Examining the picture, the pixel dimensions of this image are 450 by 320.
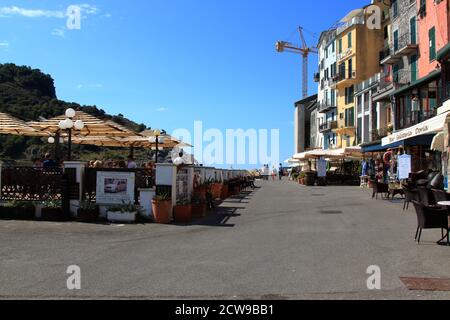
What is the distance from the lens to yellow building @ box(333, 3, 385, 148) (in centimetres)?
6103

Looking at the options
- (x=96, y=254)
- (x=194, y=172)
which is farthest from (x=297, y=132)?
(x=96, y=254)

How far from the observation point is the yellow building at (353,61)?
6103 cm

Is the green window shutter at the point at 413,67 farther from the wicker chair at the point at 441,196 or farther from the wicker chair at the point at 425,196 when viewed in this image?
the wicker chair at the point at 441,196

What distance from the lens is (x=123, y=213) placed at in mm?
13922

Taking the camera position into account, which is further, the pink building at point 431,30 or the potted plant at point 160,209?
the pink building at point 431,30

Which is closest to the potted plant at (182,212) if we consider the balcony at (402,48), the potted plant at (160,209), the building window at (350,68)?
the potted plant at (160,209)

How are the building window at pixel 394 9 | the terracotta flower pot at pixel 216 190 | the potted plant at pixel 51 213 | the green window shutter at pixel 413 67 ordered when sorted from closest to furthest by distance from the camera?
the potted plant at pixel 51 213 → the terracotta flower pot at pixel 216 190 → the green window shutter at pixel 413 67 → the building window at pixel 394 9

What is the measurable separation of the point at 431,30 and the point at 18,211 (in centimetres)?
2746

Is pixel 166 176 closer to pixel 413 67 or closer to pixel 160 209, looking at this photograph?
pixel 160 209

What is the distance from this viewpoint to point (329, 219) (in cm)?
1488

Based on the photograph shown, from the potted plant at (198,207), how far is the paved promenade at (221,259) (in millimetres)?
2013
